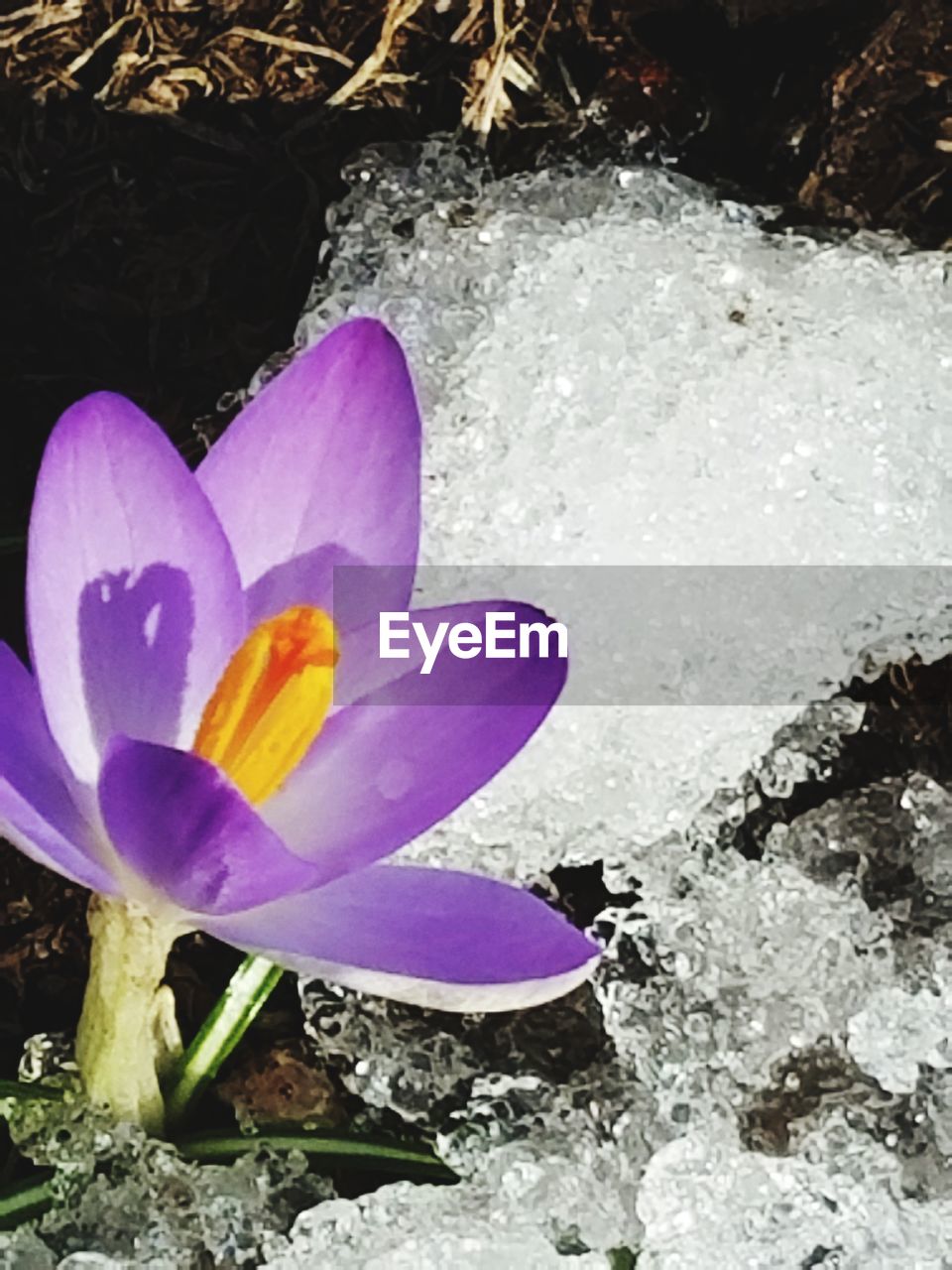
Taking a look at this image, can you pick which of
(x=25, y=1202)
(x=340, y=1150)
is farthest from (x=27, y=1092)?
(x=340, y=1150)

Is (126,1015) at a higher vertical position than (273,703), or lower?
lower

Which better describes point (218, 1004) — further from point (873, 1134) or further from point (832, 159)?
point (832, 159)

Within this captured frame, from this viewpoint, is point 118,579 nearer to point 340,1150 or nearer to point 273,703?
point 273,703

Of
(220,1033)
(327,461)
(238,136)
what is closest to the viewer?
(327,461)

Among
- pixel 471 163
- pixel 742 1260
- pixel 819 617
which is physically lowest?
pixel 742 1260

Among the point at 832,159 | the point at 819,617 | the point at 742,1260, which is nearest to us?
the point at 742,1260

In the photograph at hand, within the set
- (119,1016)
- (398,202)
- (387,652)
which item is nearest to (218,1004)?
(119,1016)

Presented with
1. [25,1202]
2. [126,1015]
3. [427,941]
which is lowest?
[25,1202]
